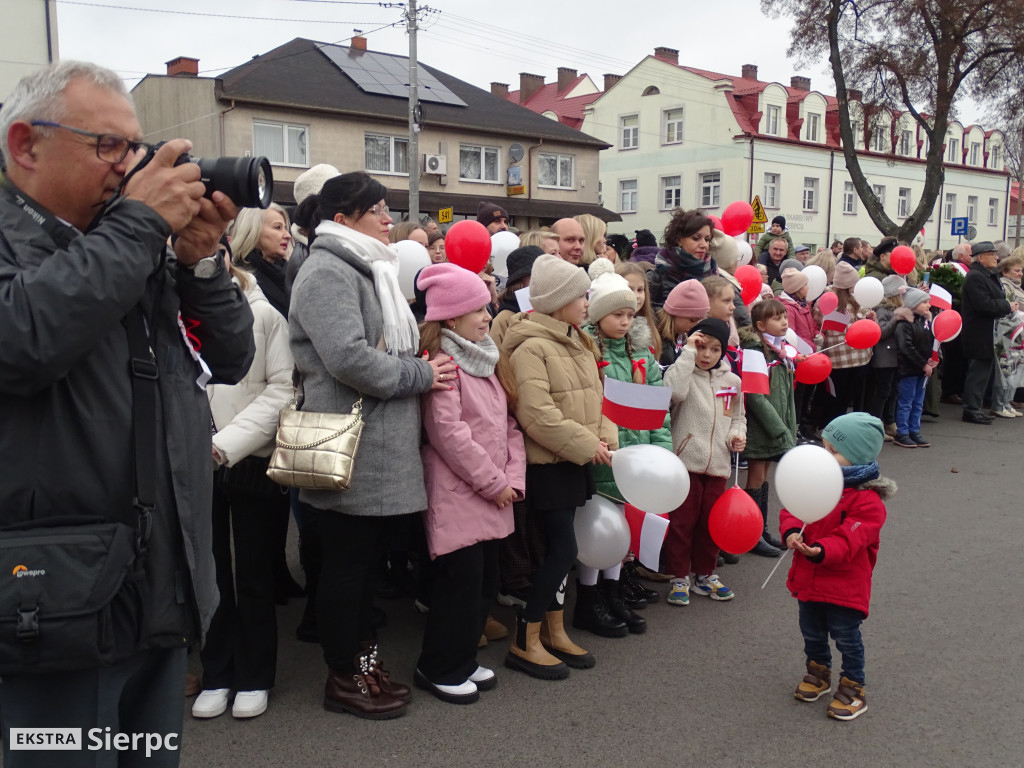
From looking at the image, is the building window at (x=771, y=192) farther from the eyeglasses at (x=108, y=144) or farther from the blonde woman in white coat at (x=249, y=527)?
the eyeglasses at (x=108, y=144)

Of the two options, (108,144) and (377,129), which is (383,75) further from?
(108,144)

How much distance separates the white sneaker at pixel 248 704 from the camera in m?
3.49

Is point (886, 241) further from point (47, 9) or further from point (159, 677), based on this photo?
point (47, 9)

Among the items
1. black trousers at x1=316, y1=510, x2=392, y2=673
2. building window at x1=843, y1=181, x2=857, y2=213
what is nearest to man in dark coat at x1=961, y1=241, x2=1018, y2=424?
black trousers at x1=316, y1=510, x2=392, y2=673

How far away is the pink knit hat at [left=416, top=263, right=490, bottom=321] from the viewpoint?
3.65 meters

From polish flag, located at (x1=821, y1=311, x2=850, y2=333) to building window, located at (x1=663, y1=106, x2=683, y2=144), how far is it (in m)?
31.8

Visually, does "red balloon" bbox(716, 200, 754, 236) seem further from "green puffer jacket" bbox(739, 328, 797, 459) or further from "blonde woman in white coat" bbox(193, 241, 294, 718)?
"blonde woman in white coat" bbox(193, 241, 294, 718)

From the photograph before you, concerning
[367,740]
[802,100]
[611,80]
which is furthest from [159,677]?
[611,80]

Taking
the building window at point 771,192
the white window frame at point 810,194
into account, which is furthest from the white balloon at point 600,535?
the white window frame at point 810,194

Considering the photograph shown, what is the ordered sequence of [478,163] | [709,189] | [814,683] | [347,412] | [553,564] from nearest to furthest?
1. [347,412]
2. [814,683]
3. [553,564]
4. [478,163]
5. [709,189]

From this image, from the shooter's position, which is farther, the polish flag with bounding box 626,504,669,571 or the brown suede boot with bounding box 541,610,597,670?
the polish flag with bounding box 626,504,669,571

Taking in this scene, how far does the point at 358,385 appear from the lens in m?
3.25

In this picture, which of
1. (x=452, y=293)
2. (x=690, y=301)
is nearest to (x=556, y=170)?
(x=690, y=301)

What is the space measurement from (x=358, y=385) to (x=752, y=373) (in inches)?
110
